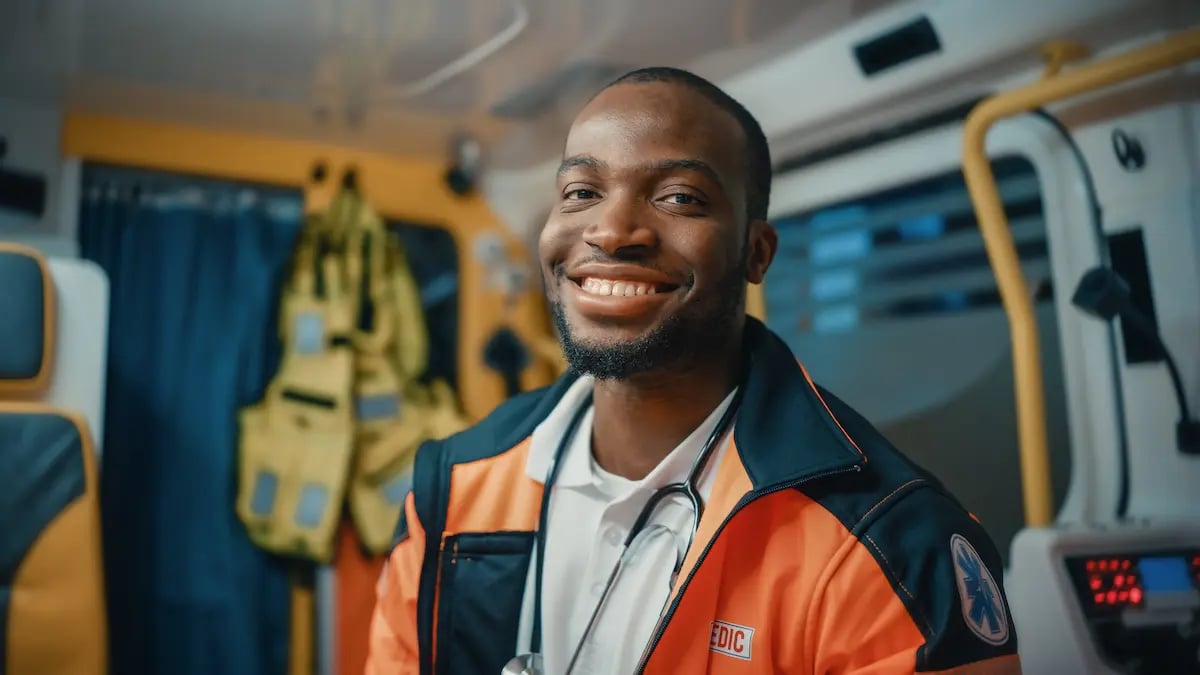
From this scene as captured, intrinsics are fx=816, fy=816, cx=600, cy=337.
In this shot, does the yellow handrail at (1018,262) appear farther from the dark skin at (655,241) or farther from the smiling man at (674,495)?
the dark skin at (655,241)

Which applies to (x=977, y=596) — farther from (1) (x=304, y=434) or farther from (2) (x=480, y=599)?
(1) (x=304, y=434)

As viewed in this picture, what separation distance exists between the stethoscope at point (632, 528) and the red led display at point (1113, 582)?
550mm

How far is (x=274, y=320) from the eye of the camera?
2654 mm

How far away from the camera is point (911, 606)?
2.95ft

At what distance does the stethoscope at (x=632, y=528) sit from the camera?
1048 millimetres

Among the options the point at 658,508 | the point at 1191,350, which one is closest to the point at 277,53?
the point at 658,508

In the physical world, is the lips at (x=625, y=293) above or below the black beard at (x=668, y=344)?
above

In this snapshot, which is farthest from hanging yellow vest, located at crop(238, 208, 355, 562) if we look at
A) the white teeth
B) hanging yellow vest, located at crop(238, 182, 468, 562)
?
the white teeth

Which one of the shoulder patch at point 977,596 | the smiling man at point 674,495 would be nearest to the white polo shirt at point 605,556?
the smiling man at point 674,495

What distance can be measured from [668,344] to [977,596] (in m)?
0.47

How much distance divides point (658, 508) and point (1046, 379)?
2.05 feet

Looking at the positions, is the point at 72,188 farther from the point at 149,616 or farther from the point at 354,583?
the point at 354,583

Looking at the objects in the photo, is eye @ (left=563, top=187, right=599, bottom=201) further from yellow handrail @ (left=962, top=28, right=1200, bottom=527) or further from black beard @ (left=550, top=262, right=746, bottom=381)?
yellow handrail @ (left=962, top=28, right=1200, bottom=527)

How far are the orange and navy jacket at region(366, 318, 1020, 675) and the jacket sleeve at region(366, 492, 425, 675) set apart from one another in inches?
2.1
